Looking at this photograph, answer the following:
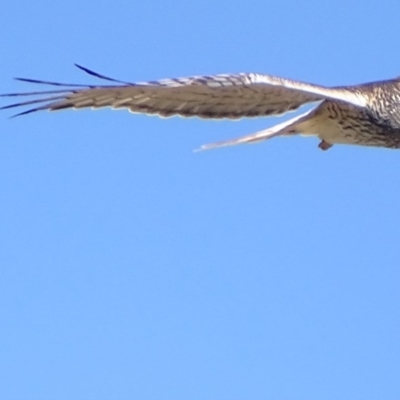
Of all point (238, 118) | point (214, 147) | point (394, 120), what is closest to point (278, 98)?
point (238, 118)

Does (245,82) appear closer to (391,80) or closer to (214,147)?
(214,147)

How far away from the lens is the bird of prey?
8719 millimetres

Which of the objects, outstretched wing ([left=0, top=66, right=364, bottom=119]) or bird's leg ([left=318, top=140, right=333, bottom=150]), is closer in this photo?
outstretched wing ([left=0, top=66, right=364, bottom=119])

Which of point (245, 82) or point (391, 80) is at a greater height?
point (391, 80)

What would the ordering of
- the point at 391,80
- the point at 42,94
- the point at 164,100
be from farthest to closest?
the point at 391,80
the point at 164,100
the point at 42,94

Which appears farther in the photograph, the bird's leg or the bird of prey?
the bird's leg

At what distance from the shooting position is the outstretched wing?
28.4ft

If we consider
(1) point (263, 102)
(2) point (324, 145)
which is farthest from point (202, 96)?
(2) point (324, 145)

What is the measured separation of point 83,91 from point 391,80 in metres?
3.30

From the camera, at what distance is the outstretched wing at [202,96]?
8.66m

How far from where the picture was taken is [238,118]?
9.63 metres

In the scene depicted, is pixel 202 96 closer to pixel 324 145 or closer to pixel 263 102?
pixel 263 102

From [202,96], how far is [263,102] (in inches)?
20.7

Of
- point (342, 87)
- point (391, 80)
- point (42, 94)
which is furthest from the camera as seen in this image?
point (391, 80)
